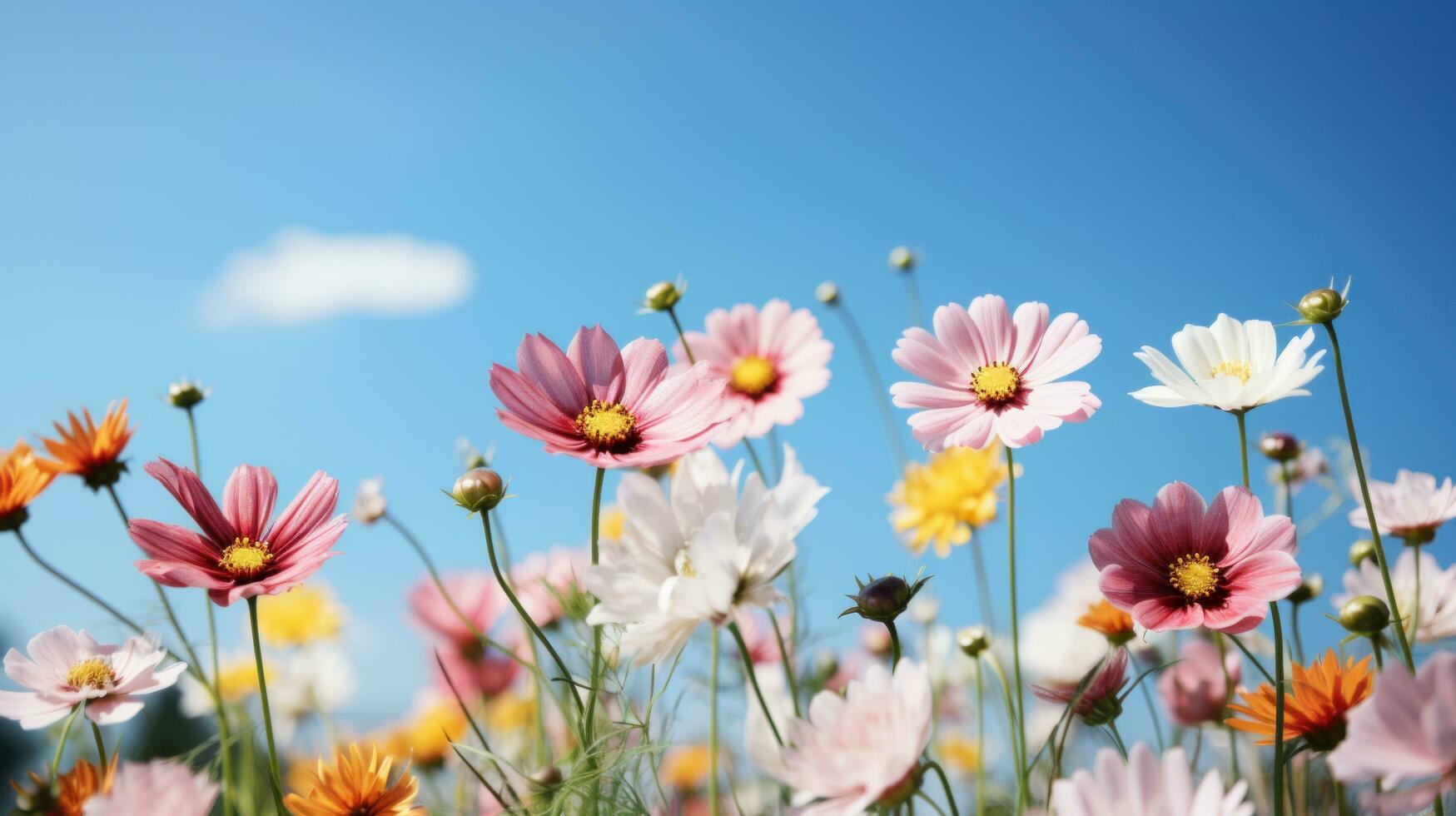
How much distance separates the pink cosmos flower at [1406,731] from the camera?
1.78 feet

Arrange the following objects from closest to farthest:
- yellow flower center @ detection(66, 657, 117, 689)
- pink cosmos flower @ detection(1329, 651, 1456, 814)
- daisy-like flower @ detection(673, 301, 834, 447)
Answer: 1. pink cosmos flower @ detection(1329, 651, 1456, 814)
2. yellow flower center @ detection(66, 657, 117, 689)
3. daisy-like flower @ detection(673, 301, 834, 447)

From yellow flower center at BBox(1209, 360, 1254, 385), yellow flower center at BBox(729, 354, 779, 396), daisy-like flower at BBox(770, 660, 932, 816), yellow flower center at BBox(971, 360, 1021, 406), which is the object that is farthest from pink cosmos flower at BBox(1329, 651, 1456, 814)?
yellow flower center at BBox(729, 354, 779, 396)

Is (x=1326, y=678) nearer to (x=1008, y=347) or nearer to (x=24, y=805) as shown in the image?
(x=1008, y=347)

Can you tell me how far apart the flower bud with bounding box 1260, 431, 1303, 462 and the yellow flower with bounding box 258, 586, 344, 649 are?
5.46ft

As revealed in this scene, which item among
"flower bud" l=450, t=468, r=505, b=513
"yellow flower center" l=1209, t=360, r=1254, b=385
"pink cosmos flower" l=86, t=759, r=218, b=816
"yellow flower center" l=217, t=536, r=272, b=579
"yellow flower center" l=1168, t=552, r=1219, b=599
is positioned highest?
"yellow flower center" l=1209, t=360, r=1254, b=385

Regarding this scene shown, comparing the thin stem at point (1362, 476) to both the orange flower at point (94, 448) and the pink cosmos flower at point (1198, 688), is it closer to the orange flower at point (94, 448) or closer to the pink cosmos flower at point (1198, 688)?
the pink cosmos flower at point (1198, 688)

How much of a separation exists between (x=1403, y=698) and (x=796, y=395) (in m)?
1.05

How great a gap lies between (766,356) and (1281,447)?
0.75 metres

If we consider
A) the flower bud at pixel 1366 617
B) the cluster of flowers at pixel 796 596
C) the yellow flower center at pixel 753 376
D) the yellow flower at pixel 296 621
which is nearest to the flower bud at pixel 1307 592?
the cluster of flowers at pixel 796 596

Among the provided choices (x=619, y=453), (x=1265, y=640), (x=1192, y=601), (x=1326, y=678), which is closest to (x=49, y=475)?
(x=619, y=453)

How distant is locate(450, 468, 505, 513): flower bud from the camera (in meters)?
0.81

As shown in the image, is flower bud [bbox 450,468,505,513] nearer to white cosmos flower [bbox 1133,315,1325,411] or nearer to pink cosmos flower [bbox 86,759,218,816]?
pink cosmos flower [bbox 86,759,218,816]

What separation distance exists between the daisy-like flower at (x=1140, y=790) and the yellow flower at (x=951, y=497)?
1.02 m

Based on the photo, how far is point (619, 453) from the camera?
90 centimetres
